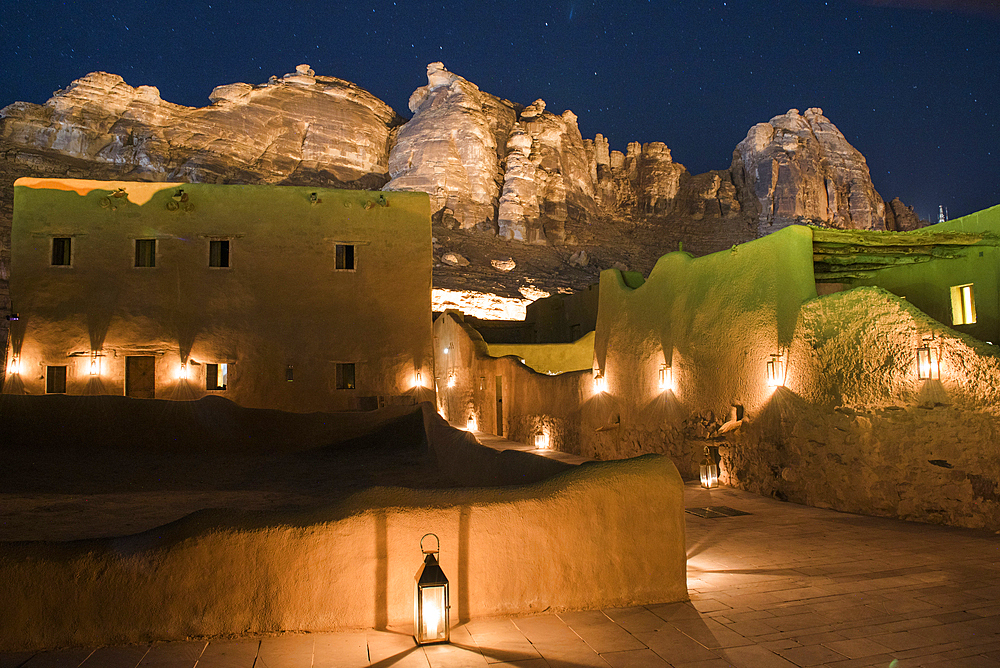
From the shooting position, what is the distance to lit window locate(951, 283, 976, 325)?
1157cm

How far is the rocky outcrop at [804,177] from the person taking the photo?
68562 millimetres

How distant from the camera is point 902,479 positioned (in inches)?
321

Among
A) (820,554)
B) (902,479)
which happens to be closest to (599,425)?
(902,479)

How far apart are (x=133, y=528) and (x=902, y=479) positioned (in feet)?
28.5

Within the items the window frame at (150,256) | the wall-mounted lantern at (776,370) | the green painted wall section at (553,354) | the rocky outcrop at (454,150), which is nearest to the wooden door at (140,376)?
the window frame at (150,256)

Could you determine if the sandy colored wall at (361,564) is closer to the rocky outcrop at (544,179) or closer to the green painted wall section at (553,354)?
the green painted wall section at (553,354)

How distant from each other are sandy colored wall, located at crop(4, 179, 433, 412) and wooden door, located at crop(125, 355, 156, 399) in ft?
0.66

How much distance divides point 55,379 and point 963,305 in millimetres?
19985

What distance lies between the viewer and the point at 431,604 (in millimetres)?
3756

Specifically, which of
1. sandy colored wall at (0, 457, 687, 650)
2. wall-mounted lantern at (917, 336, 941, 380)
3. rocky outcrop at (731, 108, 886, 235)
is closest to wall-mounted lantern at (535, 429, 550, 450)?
wall-mounted lantern at (917, 336, 941, 380)

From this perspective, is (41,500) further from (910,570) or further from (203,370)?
(203,370)

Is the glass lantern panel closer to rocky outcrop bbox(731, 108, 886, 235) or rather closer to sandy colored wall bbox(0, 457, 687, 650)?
sandy colored wall bbox(0, 457, 687, 650)

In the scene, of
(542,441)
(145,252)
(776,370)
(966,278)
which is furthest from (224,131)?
(966,278)

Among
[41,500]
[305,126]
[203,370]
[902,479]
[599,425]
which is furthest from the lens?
[305,126]
